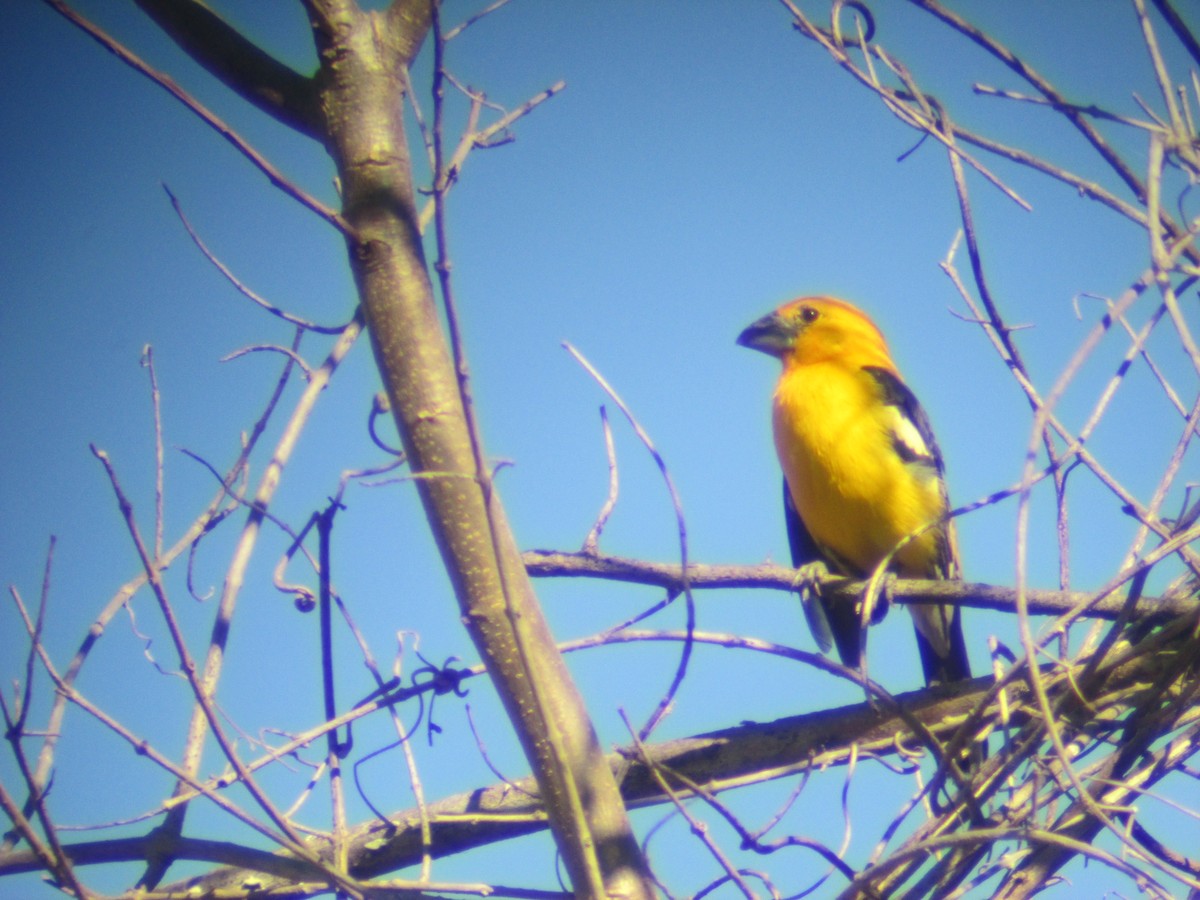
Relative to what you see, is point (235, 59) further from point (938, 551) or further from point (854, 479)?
point (938, 551)

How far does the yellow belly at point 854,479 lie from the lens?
4059 mm

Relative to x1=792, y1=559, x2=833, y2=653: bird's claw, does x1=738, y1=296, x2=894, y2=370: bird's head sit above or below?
above

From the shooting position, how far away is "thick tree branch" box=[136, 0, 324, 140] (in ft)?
6.17

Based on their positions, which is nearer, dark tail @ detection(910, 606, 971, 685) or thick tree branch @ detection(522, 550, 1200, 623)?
thick tree branch @ detection(522, 550, 1200, 623)

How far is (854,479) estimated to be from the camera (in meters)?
4.04

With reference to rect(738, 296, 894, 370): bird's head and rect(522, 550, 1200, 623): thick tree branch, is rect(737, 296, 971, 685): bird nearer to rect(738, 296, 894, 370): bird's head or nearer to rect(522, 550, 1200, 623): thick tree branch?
rect(738, 296, 894, 370): bird's head

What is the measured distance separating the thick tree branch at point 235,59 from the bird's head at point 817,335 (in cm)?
307

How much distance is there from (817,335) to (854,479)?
0.91 meters

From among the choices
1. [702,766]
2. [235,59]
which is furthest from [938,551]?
[235,59]

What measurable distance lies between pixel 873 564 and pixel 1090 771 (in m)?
2.14

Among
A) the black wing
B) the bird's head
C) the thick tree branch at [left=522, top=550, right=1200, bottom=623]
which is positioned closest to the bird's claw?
the black wing

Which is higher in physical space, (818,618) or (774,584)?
(818,618)

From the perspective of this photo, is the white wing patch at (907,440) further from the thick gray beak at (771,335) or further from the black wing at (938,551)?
the thick gray beak at (771,335)

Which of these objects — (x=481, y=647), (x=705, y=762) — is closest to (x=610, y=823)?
(x=481, y=647)
